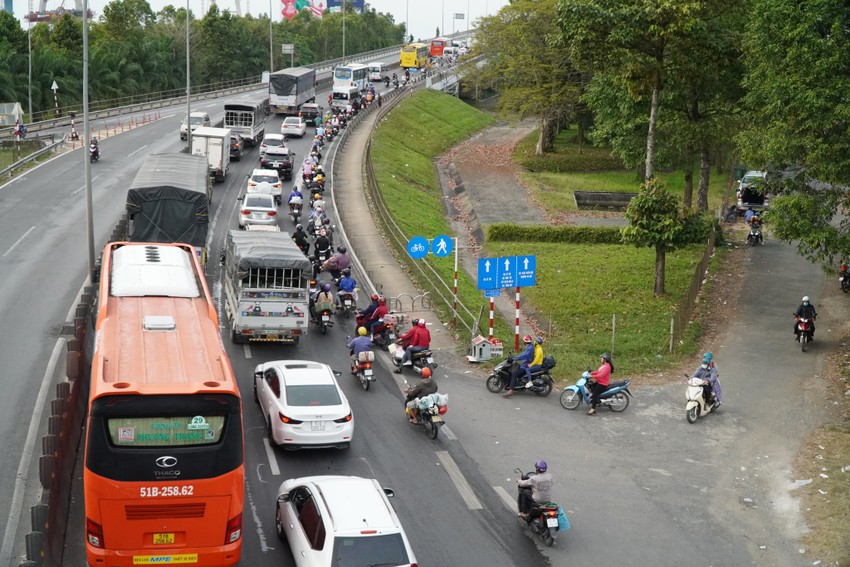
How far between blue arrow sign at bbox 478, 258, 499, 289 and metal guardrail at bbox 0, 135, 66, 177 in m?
32.1

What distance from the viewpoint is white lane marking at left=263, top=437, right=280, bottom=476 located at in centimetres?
1939

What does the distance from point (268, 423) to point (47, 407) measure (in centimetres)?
513

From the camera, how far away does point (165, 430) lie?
46.8ft

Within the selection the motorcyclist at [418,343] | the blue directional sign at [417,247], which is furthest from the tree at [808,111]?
the motorcyclist at [418,343]

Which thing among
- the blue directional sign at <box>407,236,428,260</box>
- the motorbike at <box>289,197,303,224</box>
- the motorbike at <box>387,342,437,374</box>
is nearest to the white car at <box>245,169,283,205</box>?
the motorbike at <box>289,197,303,224</box>

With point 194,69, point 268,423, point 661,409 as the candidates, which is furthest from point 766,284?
point 194,69

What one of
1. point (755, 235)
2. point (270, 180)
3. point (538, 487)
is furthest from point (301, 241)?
point (755, 235)

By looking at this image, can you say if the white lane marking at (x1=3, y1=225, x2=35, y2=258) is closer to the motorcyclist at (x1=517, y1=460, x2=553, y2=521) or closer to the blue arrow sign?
the blue arrow sign

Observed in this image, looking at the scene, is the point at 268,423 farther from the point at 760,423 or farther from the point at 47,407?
the point at 760,423

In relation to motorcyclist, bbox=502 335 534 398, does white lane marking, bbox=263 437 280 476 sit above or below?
below

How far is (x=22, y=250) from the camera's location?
36.2m

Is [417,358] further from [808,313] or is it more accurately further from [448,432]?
[808,313]

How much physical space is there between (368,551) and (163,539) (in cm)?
293

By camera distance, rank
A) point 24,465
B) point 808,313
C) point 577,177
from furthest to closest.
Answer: point 577,177 < point 808,313 < point 24,465
